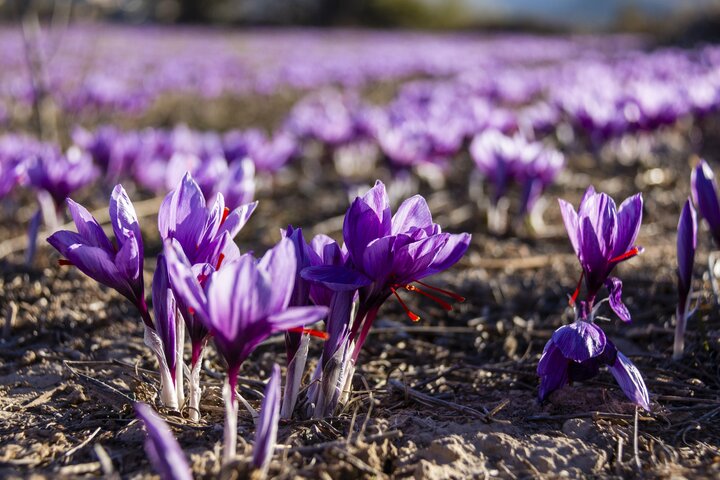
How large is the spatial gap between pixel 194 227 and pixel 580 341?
82 centimetres

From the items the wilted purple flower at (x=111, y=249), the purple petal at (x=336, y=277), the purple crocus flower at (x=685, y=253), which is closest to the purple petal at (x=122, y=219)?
the wilted purple flower at (x=111, y=249)

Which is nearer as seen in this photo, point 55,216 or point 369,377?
point 369,377

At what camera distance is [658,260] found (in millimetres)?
2922

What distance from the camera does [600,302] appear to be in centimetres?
152

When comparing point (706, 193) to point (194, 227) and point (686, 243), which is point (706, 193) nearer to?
point (686, 243)

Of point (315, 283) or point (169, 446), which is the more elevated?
point (315, 283)

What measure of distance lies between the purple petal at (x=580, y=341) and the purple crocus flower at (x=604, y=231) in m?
0.08

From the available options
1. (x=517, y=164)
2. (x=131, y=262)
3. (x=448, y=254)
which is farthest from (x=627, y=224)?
(x=517, y=164)

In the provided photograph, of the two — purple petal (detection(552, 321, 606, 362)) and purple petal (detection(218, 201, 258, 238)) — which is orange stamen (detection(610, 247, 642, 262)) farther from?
purple petal (detection(218, 201, 258, 238))

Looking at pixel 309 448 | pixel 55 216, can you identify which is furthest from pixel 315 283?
pixel 55 216

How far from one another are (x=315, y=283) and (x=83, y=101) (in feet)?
18.2

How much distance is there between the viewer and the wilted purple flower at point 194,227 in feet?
4.60

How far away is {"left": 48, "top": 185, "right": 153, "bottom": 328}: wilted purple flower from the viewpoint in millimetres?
1325

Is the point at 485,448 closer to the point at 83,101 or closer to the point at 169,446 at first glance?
the point at 169,446
